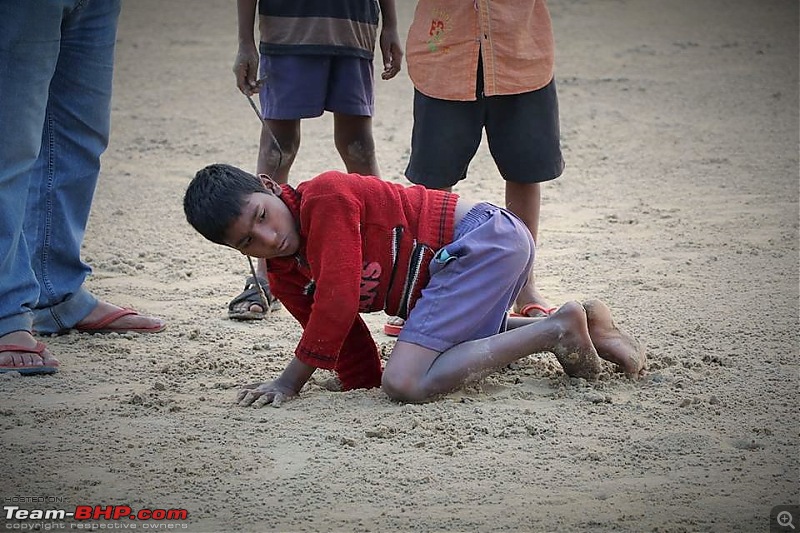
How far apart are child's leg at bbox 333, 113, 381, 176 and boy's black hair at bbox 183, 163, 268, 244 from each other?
1143 millimetres

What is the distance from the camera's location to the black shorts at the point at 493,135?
3711mm

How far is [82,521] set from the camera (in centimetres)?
237

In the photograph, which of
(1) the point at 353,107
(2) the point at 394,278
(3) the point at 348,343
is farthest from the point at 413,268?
(1) the point at 353,107

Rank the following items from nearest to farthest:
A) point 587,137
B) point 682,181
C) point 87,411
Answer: point 87,411
point 682,181
point 587,137

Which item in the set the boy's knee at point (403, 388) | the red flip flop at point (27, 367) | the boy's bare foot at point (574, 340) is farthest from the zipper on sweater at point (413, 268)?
the red flip flop at point (27, 367)

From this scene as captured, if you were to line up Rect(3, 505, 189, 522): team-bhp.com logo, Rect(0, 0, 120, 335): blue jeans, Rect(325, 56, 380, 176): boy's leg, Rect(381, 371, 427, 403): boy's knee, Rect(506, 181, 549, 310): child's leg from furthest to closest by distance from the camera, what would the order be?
Rect(325, 56, 380, 176): boy's leg < Rect(506, 181, 549, 310): child's leg < Rect(0, 0, 120, 335): blue jeans < Rect(381, 371, 427, 403): boy's knee < Rect(3, 505, 189, 522): team-bhp.com logo

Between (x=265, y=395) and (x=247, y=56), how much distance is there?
1351mm

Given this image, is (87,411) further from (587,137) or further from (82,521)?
(587,137)

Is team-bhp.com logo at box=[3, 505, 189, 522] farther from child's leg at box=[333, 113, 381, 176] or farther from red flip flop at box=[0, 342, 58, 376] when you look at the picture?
child's leg at box=[333, 113, 381, 176]

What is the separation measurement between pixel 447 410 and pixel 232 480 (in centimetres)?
65

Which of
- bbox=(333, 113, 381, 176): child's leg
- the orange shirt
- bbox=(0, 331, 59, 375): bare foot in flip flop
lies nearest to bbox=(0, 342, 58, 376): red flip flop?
bbox=(0, 331, 59, 375): bare foot in flip flop

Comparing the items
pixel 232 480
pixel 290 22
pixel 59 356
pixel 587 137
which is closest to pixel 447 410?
pixel 232 480

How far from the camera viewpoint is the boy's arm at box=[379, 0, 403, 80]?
3955mm

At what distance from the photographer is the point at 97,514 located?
7.88ft
